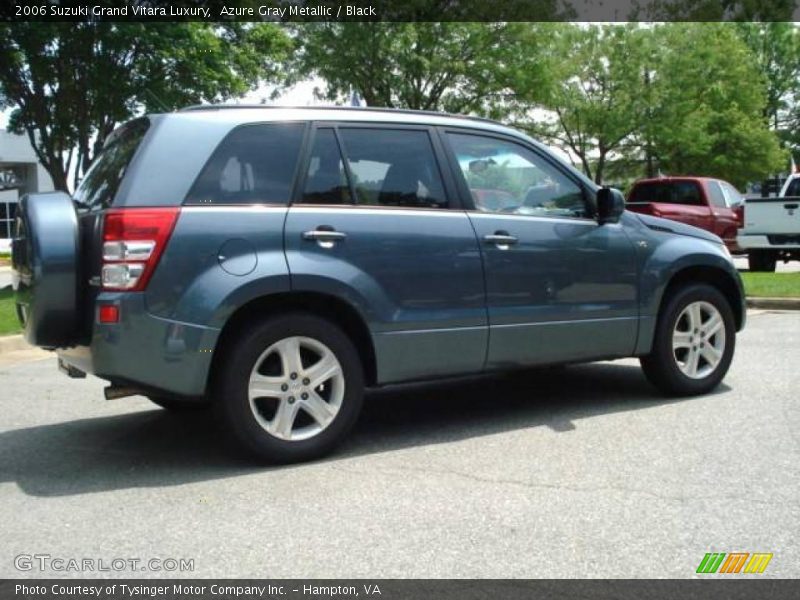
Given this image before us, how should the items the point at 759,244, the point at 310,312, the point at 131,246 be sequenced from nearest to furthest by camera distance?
the point at 131,246 → the point at 310,312 → the point at 759,244

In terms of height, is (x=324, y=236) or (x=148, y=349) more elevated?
(x=324, y=236)

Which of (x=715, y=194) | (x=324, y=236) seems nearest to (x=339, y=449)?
(x=324, y=236)

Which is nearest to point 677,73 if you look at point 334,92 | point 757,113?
point 757,113

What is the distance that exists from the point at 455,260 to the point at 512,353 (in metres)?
0.71

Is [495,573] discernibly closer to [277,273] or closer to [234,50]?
[277,273]

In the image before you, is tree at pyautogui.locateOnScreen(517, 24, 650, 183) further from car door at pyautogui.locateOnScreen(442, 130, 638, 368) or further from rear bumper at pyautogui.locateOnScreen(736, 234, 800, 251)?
car door at pyautogui.locateOnScreen(442, 130, 638, 368)

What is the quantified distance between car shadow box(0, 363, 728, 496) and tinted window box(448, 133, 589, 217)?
53.7 inches

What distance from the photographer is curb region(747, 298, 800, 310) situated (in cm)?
1145

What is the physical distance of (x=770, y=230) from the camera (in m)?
17.1

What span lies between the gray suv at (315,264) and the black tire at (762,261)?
1282cm

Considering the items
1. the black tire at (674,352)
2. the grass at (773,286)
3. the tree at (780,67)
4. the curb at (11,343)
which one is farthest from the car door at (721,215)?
the tree at (780,67)

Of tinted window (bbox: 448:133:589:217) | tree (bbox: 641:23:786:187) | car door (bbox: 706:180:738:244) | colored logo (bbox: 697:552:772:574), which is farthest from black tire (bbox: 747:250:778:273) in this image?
tree (bbox: 641:23:786:187)

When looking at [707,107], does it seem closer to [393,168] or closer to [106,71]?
[106,71]

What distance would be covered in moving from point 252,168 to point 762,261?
1529 cm
